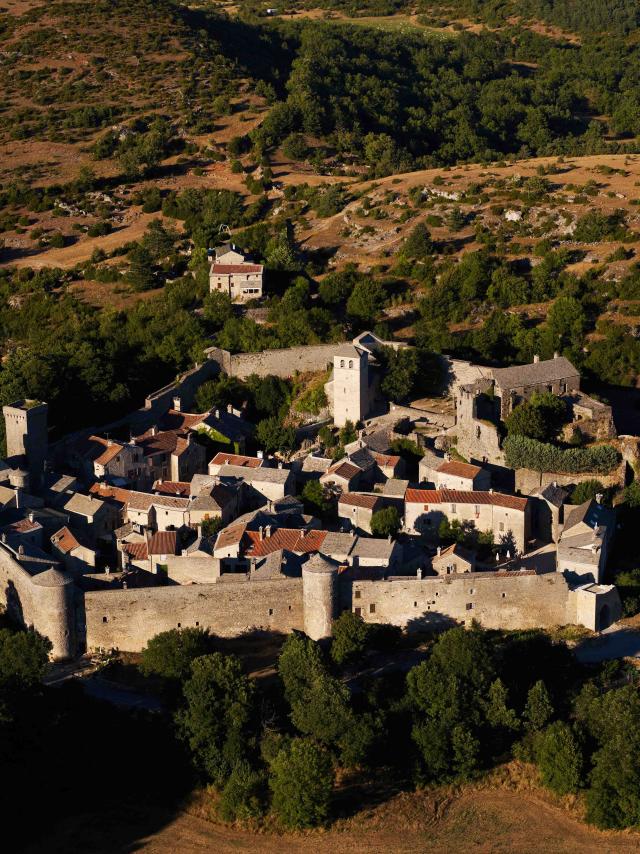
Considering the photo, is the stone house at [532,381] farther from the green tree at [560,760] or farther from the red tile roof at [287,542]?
the green tree at [560,760]

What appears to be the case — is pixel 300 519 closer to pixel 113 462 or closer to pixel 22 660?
pixel 113 462

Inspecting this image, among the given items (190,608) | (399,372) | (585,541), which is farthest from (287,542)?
(399,372)

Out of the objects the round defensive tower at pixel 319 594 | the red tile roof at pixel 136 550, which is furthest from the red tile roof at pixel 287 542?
the red tile roof at pixel 136 550

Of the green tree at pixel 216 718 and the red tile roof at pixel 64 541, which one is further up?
the red tile roof at pixel 64 541

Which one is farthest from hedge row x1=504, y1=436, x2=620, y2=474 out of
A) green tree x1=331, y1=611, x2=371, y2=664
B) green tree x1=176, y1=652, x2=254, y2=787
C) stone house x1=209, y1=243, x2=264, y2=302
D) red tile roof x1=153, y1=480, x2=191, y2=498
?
stone house x1=209, y1=243, x2=264, y2=302

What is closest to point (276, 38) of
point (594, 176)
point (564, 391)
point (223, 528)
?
point (594, 176)

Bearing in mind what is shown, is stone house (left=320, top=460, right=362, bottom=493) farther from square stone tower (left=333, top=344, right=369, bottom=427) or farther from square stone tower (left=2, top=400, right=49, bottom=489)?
square stone tower (left=2, top=400, right=49, bottom=489)
